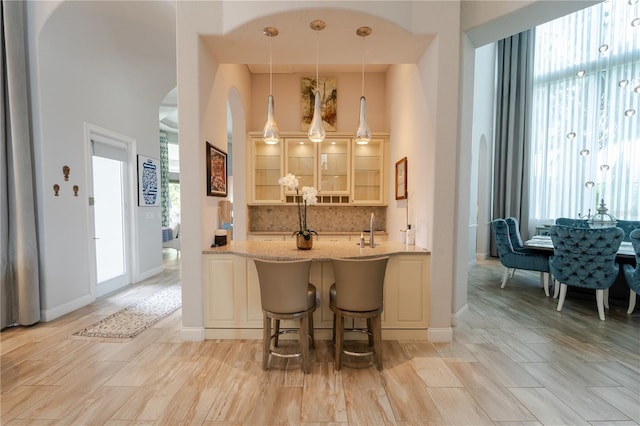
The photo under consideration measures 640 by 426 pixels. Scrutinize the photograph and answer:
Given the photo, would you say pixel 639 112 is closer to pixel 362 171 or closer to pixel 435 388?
pixel 362 171

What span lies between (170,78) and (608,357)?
22.1 feet

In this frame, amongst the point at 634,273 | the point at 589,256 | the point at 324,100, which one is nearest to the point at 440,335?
the point at 589,256

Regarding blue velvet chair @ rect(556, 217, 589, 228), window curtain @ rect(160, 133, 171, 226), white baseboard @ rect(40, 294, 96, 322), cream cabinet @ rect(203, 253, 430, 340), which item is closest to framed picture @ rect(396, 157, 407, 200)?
cream cabinet @ rect(203, 253, 430, 340)

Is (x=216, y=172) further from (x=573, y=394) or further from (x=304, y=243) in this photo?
(x=573, y=394)

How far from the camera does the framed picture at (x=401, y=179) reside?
3.82 metres

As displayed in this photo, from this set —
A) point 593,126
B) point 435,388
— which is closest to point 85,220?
point 435,388

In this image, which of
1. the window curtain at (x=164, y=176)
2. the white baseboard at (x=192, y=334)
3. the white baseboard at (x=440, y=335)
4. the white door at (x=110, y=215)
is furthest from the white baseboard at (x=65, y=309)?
the window curtain at (x=164, y=176)

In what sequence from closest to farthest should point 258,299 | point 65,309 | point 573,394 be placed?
point 573,394, point 258,299, point 65,309

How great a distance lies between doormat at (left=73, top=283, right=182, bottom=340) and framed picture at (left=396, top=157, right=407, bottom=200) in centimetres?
337

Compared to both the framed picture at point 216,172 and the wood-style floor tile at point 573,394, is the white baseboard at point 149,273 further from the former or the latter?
the wood-style floor tile at point 573,394

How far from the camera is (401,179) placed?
400 cm

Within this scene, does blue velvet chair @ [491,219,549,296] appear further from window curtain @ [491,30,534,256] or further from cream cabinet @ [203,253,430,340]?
window curtain @ [491,30,534,256]

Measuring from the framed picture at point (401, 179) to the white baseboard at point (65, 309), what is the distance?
4478 mm

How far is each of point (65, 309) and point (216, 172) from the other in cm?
259
